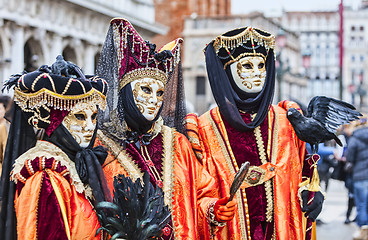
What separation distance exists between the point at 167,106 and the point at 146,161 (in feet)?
1.47

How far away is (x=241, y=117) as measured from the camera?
4723 millimetres

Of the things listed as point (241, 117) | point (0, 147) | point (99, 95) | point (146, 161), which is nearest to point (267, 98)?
point (241, 117)

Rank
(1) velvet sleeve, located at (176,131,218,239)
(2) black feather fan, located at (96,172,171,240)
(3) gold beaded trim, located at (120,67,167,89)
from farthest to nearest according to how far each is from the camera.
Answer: (1) velvet sleeve, located at (176,131,218,239)
(3) gold beaded trim, located at (120,67,167,89)
(2) black feather fan, located at (96,172,171,240)

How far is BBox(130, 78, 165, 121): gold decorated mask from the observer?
4.20 meters

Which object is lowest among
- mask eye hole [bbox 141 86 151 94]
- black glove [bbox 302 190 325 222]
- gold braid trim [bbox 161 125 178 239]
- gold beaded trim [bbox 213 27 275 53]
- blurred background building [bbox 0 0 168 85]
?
black glove [bbox 302 190 325 222]

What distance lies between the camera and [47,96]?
3.65m

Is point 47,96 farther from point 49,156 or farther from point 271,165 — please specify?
point 271,165

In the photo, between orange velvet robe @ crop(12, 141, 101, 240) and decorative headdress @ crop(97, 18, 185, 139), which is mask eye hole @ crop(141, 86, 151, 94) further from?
orange velvet robe @ crop(12, 141, 101, 240)

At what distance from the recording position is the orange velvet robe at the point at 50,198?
3510mm

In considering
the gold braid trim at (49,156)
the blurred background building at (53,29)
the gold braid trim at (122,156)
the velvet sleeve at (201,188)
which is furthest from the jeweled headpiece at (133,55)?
the blurred background building at (53,29)

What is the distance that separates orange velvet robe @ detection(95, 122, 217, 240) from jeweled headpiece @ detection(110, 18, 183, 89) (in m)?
0.41

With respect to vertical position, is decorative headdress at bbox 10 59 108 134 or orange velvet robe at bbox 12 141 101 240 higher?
decorative headdress at bbox 10 59 108 134

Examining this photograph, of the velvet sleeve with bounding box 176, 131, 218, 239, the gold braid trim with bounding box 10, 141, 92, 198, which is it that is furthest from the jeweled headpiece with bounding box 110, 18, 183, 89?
the gold braid trim with bounding box 10, 141, 92, 198

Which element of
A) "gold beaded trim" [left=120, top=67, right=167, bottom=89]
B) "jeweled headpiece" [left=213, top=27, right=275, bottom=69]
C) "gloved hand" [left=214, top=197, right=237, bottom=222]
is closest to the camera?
"gloved hand" [left=214, top=197, right=237, bottom=222]
